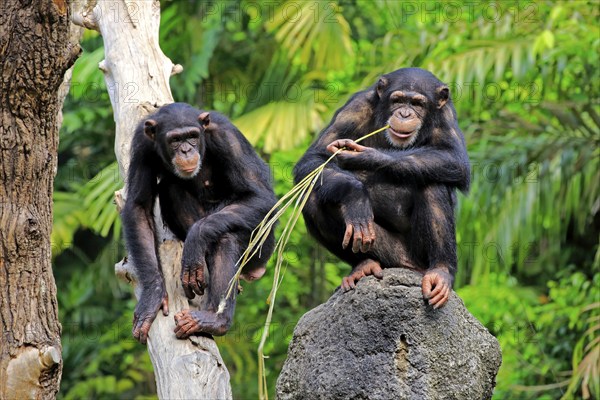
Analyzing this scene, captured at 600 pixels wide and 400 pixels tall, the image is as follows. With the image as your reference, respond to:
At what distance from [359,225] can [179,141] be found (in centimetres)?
143

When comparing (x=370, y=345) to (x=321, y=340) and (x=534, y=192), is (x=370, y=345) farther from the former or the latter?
(x=534, y=192)

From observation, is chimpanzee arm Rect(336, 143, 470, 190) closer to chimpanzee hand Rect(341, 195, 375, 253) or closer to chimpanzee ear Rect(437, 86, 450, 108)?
chimpanzee hand Rect(341, 195, 375, 253)

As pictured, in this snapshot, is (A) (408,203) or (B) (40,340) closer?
(B) (40,340)

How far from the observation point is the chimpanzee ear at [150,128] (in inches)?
242

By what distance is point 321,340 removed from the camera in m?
5.21

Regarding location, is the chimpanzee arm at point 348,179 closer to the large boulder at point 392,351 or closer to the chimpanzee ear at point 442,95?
the large boulder at point 392,351

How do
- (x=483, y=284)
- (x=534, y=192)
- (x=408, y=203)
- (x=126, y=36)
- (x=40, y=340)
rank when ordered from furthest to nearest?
(x=483, y=284) < (x=534, y=192) < (x=126, y=36) < (x=408, y=203) < (x=40, y=340)

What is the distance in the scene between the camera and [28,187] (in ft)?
15.2

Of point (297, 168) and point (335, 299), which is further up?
point (297, 168)

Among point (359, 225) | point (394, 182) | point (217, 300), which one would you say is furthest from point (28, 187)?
point (394, 182)

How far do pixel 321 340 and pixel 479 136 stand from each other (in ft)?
19.6

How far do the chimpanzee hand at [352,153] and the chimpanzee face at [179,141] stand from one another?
103 cm

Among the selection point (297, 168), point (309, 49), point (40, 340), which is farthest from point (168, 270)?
point (309, 49)

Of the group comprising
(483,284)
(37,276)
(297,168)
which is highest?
(297,168)
